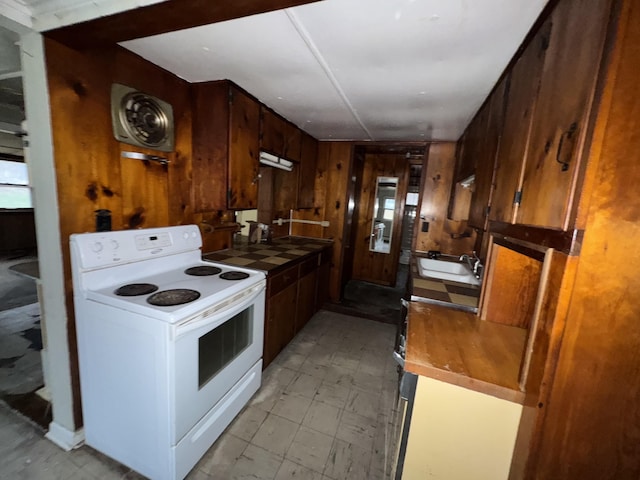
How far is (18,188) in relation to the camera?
5.07 m

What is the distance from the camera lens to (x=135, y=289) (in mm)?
1362

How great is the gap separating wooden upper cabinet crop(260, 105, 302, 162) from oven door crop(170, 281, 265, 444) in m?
1.37

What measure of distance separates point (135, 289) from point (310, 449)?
1.34 m

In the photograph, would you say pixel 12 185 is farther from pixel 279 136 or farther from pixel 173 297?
pixel 173 297

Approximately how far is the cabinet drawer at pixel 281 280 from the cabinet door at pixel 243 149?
0.65 meters

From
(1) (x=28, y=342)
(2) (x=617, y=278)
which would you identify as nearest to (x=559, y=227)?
(2) (x=617, y=278)

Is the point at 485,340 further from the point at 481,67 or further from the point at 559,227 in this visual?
the point at 481,67

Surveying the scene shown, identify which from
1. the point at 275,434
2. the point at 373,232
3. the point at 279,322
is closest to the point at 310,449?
the point at 275,434

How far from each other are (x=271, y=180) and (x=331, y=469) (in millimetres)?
2531

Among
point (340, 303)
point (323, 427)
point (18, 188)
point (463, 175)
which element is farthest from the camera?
point (18, 188)

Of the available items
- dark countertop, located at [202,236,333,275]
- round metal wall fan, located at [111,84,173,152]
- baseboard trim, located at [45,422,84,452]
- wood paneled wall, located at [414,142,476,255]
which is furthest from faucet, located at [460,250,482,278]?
baseboard trim, located at [45,422,84,452]

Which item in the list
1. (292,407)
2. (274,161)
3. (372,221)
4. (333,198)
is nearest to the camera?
(292,407)

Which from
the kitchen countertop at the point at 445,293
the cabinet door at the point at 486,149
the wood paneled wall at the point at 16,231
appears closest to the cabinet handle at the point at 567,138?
the cabinet door at the point at 486,149

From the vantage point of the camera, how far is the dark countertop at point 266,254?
206 cm
